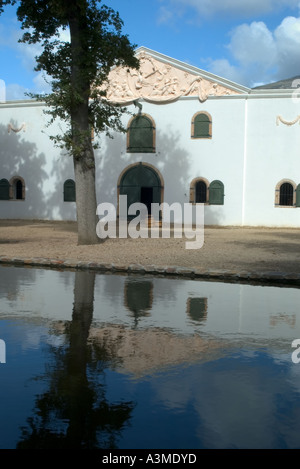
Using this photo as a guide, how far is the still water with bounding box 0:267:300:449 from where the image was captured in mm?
3387

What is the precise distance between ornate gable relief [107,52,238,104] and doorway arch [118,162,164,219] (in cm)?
333

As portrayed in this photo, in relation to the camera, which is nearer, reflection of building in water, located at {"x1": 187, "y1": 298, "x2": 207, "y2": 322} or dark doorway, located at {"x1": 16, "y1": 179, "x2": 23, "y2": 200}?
reflection of building in water, located at {"x1": 187, "y1": 298, "x2": 207, "y2": 322}

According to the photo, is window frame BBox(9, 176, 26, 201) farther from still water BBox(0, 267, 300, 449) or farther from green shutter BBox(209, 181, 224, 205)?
still water BBox(0, 267, 300, 449)

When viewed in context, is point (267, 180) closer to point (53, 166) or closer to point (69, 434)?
point (53, 166)

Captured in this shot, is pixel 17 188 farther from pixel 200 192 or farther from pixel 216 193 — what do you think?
pixel 216 193

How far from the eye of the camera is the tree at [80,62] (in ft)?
46.7

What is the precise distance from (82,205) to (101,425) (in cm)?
1216

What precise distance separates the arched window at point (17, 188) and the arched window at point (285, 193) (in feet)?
44.1

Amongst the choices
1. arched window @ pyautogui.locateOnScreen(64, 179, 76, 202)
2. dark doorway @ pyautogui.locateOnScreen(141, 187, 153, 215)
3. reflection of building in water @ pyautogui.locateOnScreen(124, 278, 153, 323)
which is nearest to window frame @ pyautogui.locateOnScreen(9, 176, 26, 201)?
arched window @ pyautogui.locateOnScreen(64, 179, 76, 202)

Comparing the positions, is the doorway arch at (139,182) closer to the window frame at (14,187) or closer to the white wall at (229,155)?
the white wall at (229,155)

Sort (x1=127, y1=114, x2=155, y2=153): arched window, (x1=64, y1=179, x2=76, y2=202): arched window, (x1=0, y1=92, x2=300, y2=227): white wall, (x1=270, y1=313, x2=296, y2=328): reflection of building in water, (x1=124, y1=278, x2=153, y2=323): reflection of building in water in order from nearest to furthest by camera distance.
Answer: (x1=270, y1=313, x2=296, y2=328): reflection of building in water
(x1=124, y1=278, x2=153, y2=323): reflection of building in water
(x1=0, y1=92, x2=300, y2=227): white wall
(x1=127, y1=114, x2=155, y2=153): arched window
(x1=64, y1=179, x2=76, y2=202): arched window

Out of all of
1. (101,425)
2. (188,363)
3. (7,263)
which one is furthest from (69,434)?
(7,263)

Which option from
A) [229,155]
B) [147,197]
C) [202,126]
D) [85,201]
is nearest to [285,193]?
[229,155]

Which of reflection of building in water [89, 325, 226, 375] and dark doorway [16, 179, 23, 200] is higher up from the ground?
dark doorway [16, 179, 23, 200]
